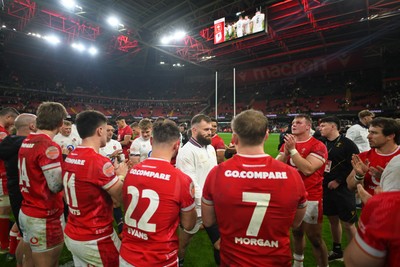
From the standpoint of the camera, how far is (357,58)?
31922mm

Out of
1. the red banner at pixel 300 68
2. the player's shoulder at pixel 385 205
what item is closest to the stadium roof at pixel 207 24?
the red banner at pixel 300 68

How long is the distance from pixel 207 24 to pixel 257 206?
2491cm

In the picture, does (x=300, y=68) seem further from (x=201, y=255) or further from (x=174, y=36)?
(x=201, y=255)

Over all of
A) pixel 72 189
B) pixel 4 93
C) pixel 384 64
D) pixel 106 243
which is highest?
pixel 384 64

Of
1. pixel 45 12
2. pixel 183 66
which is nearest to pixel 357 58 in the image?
pixel 183 66

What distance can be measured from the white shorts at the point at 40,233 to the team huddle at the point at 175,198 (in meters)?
0.01

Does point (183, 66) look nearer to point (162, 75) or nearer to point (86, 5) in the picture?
point (162, 75)

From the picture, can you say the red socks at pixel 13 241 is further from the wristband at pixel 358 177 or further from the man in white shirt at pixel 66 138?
the wristband at pixel 358 177

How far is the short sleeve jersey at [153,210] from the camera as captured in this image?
1.82 meters

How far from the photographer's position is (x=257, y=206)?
1630 millimetres

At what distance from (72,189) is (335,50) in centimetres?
3739

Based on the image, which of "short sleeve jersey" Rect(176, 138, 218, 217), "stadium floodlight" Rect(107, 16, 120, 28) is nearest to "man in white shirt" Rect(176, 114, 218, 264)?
"short sleeve jersey" Rect(176, 138, 218, 217)

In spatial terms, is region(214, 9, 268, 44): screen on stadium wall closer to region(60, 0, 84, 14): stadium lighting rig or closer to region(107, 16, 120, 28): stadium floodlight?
region(107, 16, 120, 28): stadium floodlight

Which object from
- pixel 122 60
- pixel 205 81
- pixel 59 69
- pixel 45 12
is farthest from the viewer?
pixel 205 81
